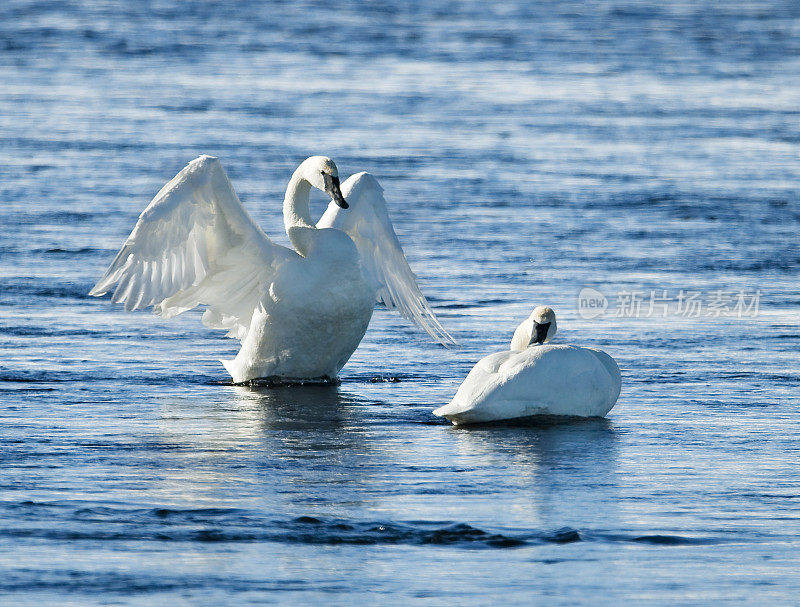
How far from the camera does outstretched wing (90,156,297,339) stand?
962 cm

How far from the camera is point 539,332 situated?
9273 mm

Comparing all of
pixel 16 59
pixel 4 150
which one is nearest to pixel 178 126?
pixel 4 150

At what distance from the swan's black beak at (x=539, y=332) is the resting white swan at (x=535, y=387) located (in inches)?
12.1

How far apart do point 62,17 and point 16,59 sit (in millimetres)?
7598

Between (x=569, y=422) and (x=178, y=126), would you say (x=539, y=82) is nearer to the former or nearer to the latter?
(x=178, y=126)

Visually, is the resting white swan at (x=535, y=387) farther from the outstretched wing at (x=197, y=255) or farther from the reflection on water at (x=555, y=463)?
the outstretched wing at (x=197, y=255)

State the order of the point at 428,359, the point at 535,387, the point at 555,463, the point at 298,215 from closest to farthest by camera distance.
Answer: the point at 555,463 → the point at 535,387 → the point at 298,215 → the point at 428,359

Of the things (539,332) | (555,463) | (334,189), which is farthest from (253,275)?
(555,463)

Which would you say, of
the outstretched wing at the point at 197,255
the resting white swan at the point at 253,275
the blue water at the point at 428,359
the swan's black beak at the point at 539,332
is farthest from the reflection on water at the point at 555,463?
the outstretched wing at the point at 197,255

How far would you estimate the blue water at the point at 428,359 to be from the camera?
251 inches

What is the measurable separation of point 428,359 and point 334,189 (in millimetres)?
1276

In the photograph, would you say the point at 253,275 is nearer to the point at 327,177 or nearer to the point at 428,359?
the point at 327,177

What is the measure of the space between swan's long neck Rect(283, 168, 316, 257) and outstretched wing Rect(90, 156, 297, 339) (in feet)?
0.33

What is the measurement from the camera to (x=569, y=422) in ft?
29.5
